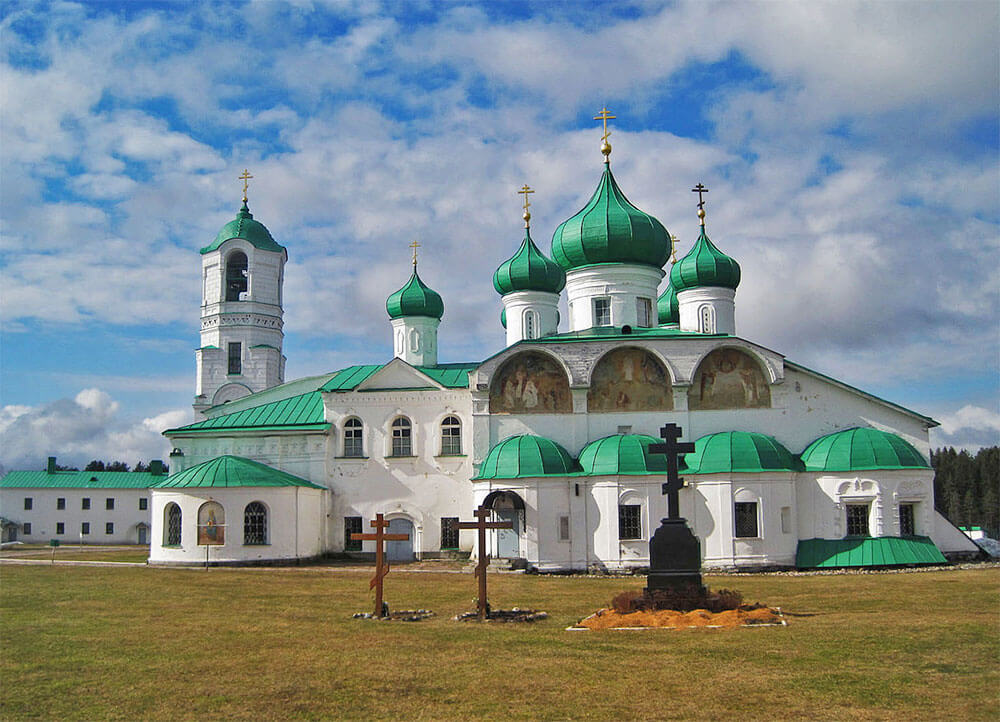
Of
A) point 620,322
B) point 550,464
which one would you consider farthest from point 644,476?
point 620,322

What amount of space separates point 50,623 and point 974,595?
16091 millimetres

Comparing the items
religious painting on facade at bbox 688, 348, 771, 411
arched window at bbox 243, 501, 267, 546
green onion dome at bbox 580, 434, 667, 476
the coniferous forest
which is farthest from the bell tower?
the coniferous forest

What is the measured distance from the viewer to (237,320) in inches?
1540

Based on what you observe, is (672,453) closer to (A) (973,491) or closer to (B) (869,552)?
(B) (869,552)

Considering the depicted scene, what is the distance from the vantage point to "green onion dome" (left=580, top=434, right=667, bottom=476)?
87.9 feet

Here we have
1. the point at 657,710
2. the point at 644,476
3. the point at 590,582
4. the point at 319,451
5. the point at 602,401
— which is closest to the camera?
the point at 657,710

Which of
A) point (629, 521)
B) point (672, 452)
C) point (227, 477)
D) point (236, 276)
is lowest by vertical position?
point (629, 521)

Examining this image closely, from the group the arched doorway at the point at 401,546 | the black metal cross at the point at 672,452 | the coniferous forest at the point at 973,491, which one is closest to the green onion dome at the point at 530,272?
the arched doorway at the point at 401,546

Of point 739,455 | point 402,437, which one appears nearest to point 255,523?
point 402,437

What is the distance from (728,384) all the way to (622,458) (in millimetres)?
4352

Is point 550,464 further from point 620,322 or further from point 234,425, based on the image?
point 234,425

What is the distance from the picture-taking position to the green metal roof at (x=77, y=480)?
53.5m

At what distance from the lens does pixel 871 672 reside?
10250mm

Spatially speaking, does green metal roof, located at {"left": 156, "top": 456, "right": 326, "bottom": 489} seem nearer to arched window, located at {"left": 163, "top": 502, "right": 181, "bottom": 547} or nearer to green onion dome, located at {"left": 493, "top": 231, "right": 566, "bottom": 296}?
arched window, located at {"left": 163, "top": 502, "right": 181, "bottom": 547}
